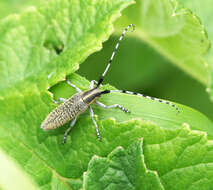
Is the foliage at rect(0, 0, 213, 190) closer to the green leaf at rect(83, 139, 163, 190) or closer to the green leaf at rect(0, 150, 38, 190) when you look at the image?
the green leaf at rect(83, 139, 163, 190)

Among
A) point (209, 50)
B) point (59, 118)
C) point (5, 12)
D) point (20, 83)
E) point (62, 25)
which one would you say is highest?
point (5, 12)

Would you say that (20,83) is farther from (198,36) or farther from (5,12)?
(198,36)

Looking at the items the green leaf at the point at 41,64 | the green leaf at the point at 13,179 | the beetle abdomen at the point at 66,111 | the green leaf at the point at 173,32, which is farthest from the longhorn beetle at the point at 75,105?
the green leaf at the point at 13,179

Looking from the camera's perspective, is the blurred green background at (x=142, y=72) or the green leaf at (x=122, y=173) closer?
the green leaf at (x=122, y=173)

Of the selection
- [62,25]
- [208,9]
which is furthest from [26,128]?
[208,9]

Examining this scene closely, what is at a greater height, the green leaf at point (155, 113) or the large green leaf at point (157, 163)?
the green leaf at point (155, 113)

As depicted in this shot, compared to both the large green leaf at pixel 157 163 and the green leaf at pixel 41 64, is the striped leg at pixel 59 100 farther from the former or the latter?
the large green leaf at pixel 157 163
